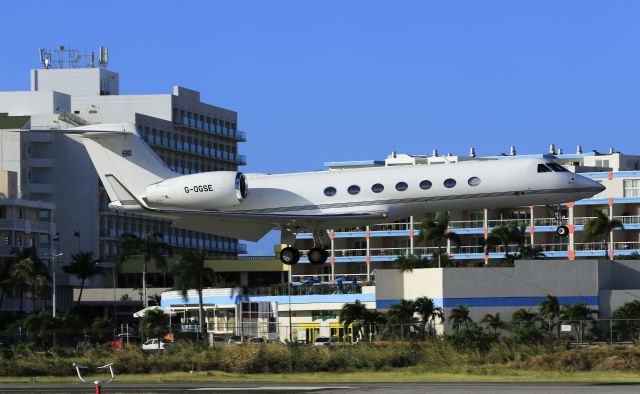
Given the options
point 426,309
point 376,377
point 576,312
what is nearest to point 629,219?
point 576,312

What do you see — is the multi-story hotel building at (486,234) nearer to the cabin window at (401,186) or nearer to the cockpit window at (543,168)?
the cockpit window at (543,168)

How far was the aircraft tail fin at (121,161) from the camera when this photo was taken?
61.6 m

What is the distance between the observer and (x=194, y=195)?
59656 millimetres

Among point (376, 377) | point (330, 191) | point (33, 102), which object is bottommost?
point (376, 377)

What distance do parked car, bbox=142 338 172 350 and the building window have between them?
66.6 metres

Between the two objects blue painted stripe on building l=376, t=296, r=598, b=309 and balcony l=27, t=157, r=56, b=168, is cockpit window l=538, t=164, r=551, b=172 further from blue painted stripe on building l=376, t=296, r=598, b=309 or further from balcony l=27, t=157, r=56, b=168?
balcony l=27, t=157, r=56, b=168

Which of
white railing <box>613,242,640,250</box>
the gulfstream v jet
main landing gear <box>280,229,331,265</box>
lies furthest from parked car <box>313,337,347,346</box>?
white railing <box>613,242,640,250</box>

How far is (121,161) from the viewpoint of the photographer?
6166cm

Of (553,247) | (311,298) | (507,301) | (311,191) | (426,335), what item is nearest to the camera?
(311,191)

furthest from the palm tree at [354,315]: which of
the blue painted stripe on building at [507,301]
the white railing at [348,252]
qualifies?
the white railing at [348,252]

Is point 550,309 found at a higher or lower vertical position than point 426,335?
higher

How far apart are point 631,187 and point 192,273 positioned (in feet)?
137

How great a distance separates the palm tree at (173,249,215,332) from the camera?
125125 mm

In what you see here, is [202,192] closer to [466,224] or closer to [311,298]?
[311,298]
